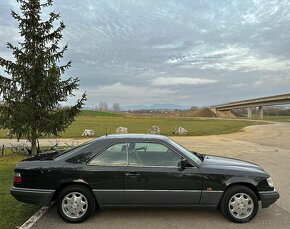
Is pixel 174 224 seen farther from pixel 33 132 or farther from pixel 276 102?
pixel 276 102

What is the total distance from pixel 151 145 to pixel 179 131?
70.6ft

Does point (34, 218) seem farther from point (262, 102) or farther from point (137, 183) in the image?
point (262, 102)

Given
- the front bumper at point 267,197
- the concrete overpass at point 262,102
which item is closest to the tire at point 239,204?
the front bumper at point 267,197

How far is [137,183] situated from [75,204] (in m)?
1.08

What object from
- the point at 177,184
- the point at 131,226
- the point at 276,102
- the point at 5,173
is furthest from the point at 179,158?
the point at 276,102

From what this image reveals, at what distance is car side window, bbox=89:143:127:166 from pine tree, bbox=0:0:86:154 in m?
5.86

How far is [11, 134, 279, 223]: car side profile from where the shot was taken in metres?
5.41

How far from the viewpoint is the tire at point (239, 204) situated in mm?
5500

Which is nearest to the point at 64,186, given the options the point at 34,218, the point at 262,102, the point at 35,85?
the point at 34,218

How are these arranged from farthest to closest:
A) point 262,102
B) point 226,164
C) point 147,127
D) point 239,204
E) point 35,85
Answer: point 262,102 → point 147,127 → point 35,85 → point 226,164 → point 239,204

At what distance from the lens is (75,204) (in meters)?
5.45

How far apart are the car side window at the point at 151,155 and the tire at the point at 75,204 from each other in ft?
2.98

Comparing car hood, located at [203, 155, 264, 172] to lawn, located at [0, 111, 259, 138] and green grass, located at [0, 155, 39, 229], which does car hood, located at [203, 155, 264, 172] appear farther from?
lawn, located at [0, 111, 259, 138]

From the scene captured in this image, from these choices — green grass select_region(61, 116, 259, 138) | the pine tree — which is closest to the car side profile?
the pine tree
